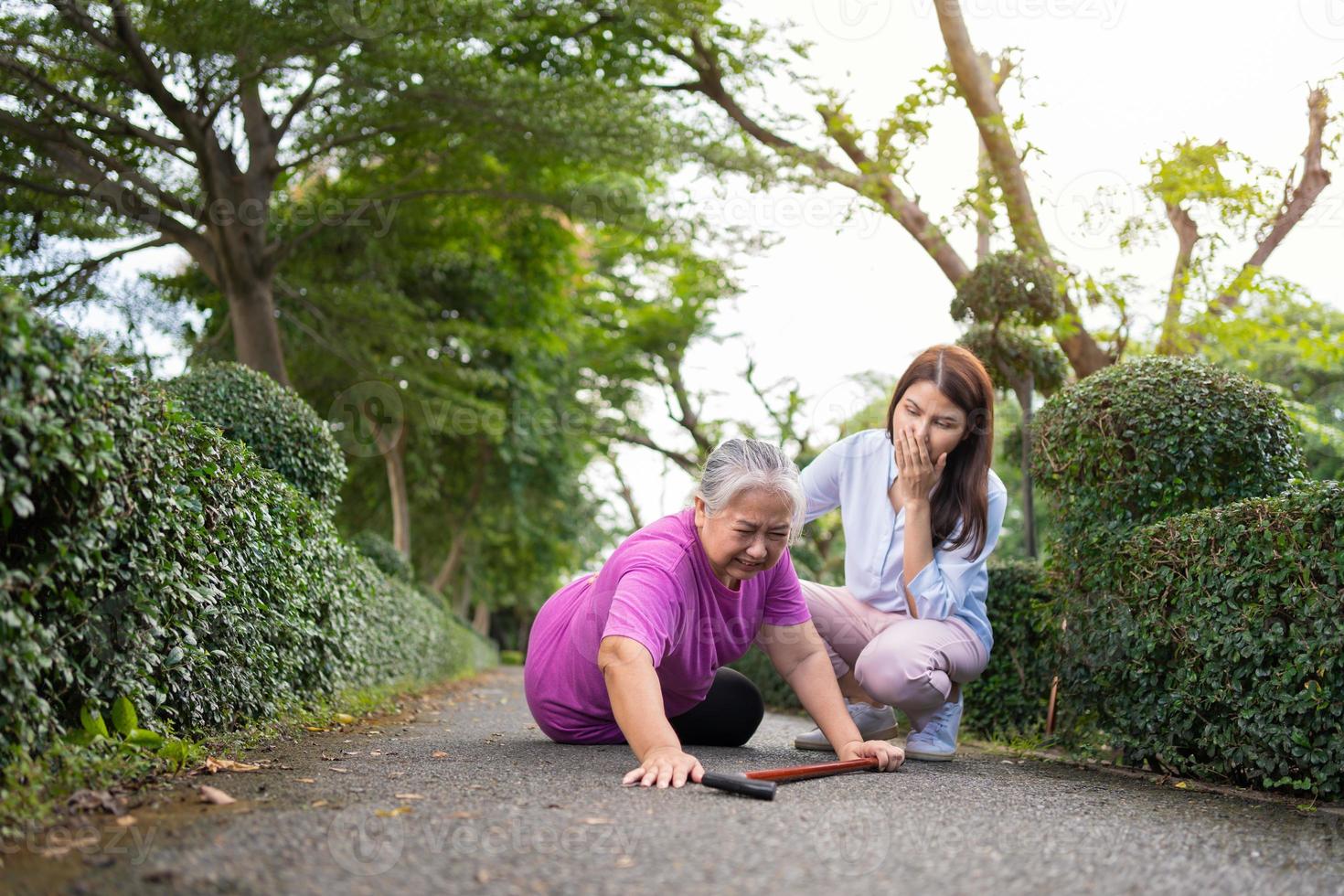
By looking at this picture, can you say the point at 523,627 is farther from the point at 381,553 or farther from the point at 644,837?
the point at 644,837

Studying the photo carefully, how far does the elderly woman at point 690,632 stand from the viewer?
3486mm

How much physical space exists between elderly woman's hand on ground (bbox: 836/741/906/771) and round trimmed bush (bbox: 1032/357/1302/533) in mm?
1740

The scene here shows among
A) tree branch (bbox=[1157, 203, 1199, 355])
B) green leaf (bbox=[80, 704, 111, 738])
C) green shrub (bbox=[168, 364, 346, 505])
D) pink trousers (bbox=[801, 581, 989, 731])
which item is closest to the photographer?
green leaf (bbox=[80, 704, 111, 738])

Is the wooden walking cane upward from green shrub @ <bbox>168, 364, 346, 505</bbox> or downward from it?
downward

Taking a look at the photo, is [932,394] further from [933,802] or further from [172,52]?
[172,52]

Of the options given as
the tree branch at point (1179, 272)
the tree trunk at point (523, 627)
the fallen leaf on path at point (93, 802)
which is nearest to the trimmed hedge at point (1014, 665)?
the fallen leaf on path at point (93, 802)

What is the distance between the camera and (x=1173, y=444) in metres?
4.96

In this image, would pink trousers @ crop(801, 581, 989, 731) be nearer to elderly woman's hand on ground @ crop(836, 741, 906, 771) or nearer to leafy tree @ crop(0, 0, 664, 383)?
elderly woman's hand on ground @ crop(836, 741, 906, 771)

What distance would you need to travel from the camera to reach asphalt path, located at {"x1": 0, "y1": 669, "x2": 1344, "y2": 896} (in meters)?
2.26

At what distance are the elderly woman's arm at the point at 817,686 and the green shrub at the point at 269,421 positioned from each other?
11.1 feet

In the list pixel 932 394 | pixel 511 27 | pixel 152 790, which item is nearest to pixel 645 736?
pixel 152 790

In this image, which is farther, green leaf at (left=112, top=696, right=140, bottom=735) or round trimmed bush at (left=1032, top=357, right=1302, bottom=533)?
round trimmed bush at (left=1032, top=357, right=1302, bottom=533)

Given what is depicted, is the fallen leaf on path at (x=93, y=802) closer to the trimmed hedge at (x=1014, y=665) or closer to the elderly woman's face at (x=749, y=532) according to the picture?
the elderly woman's face at (x=749, y=532)

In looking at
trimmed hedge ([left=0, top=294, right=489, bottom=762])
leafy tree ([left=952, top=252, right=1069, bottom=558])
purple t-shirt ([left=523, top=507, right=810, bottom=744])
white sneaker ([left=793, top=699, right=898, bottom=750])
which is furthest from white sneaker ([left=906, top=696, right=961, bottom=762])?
leafy tree ([left=952, top=252, right=1069, bottom=558])
